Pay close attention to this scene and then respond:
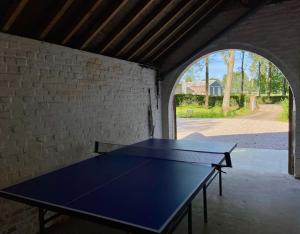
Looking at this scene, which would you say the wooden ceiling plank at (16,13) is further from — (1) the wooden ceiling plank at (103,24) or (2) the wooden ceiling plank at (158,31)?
(2) the wooden ceiling plank at (158,31)

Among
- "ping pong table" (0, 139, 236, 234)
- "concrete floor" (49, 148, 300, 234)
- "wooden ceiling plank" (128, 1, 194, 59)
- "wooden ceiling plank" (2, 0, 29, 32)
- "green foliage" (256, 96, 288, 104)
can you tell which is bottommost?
"concrete floor" (49, 148, 300, 234)

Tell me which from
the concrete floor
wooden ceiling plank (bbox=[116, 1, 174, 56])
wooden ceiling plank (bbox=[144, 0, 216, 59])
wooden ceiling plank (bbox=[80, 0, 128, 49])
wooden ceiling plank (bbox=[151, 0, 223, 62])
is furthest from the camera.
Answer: wooden ceiling plank (bbox=[151, 0, 223, 62])

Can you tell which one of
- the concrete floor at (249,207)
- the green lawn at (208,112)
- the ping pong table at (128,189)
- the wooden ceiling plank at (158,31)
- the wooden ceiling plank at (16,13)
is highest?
the wooden ceiling plank at (158,31)

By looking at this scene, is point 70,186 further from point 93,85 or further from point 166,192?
point 93,85

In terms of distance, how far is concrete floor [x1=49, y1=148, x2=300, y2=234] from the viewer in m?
3.18

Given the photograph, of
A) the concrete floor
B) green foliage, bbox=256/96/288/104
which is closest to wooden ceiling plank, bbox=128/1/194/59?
the concrete floor

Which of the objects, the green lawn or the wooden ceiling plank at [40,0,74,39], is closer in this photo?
the wooden ceiling plank at [40,0,74,39]

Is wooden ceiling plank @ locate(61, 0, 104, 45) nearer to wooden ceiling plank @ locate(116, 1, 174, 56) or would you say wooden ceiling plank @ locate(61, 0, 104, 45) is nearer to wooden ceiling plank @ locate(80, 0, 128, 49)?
wooden ceiling plank @ locate(80, 0, 128, 49)

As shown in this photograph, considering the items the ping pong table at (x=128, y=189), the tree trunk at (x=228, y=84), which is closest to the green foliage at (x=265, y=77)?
the tree trunk at (x=228, y=84)

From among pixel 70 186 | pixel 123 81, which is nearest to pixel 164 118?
pixel 123 81

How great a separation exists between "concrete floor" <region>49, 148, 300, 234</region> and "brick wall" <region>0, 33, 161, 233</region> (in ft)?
2.77

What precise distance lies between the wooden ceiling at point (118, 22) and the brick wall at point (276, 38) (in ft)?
0.90

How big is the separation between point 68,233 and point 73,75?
2102 millimetres

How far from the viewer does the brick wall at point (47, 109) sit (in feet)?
9.26
